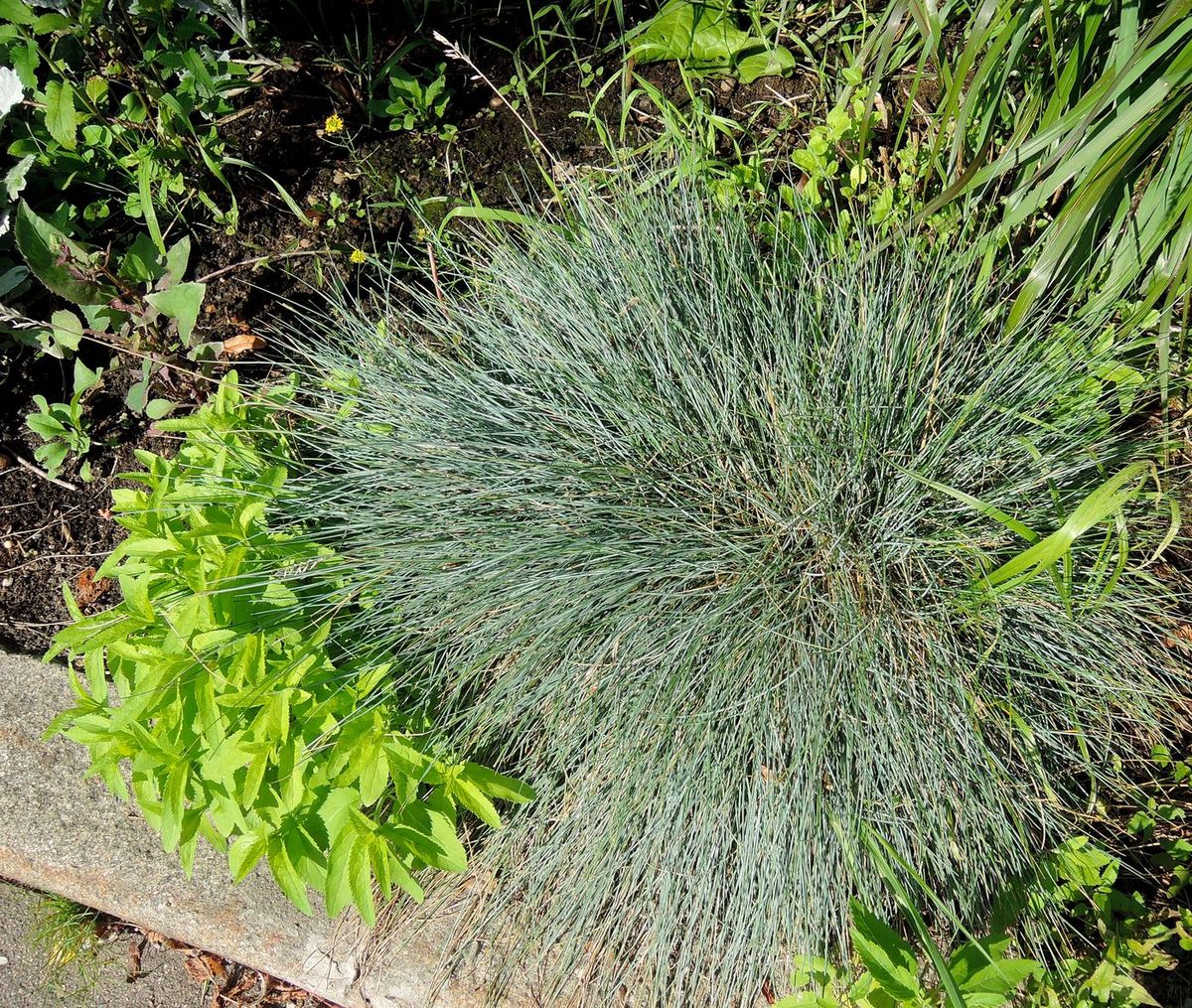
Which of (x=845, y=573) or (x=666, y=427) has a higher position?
(x=666, y=427)

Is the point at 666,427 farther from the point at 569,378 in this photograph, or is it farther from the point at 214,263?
the point at 214,263

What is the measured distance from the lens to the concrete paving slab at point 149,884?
2.04 metres

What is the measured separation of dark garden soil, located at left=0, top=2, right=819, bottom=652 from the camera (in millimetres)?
2656

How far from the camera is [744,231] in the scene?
226 centimetres

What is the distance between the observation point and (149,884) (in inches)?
85.4

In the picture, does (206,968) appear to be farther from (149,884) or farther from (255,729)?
(255,729)

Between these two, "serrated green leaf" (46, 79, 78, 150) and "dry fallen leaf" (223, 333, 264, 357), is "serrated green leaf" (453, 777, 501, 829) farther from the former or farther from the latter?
"serrated green leaf" (46, 79, 78, 150)

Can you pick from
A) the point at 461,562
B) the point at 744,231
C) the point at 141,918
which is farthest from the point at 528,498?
the point at 141,918

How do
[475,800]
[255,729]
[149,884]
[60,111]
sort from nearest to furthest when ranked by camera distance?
[255,729] → [475,800] → [149,884] → [60,111]

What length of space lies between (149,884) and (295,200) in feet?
6.13

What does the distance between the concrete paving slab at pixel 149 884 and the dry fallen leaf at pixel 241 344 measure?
0.98 metres

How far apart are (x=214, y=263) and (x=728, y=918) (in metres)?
2.22

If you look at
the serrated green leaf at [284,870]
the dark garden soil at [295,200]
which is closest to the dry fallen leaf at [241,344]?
the dark garden soil at [295,200]

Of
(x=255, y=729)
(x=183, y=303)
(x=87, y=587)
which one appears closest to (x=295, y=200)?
(x=183, y=303)
